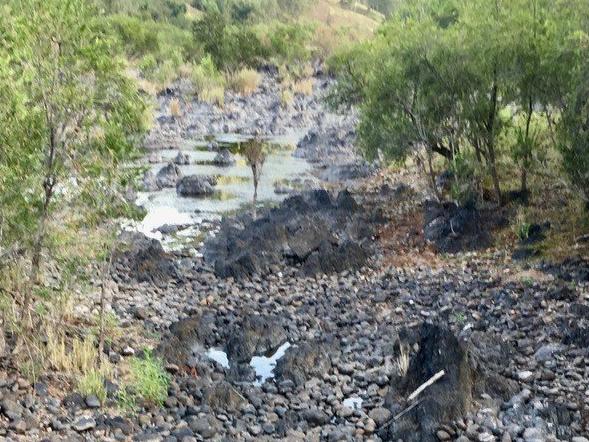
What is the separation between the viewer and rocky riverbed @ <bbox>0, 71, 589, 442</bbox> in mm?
7809

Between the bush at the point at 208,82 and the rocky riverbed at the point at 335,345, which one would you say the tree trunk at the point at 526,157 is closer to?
the rocky riverbed at the point at 335,345

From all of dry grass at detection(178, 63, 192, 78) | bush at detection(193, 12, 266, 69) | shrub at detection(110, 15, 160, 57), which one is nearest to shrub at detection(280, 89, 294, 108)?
dry grass at detection(178, 63, 192, 78)

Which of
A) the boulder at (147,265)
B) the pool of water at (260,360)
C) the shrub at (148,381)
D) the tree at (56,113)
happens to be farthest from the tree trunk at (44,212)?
the boulder at (147,265)

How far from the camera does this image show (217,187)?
22.8m

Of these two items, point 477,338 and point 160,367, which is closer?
point 160,367

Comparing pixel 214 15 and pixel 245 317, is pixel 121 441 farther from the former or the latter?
pixel 214 15

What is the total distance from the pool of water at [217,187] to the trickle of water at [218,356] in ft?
22.8

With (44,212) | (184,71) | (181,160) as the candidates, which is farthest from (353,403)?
(184,71)

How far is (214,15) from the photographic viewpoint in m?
50.1

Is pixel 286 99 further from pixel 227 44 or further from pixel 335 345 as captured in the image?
pixel 335 345

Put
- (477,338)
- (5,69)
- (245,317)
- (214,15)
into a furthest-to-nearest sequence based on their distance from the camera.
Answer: (214,15) < (245,317) < (477,338) < (5,69)

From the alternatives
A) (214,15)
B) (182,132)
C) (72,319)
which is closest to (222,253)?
(72,319)

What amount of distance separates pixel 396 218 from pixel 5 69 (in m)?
11.7

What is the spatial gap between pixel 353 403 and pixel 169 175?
15.8 meters
